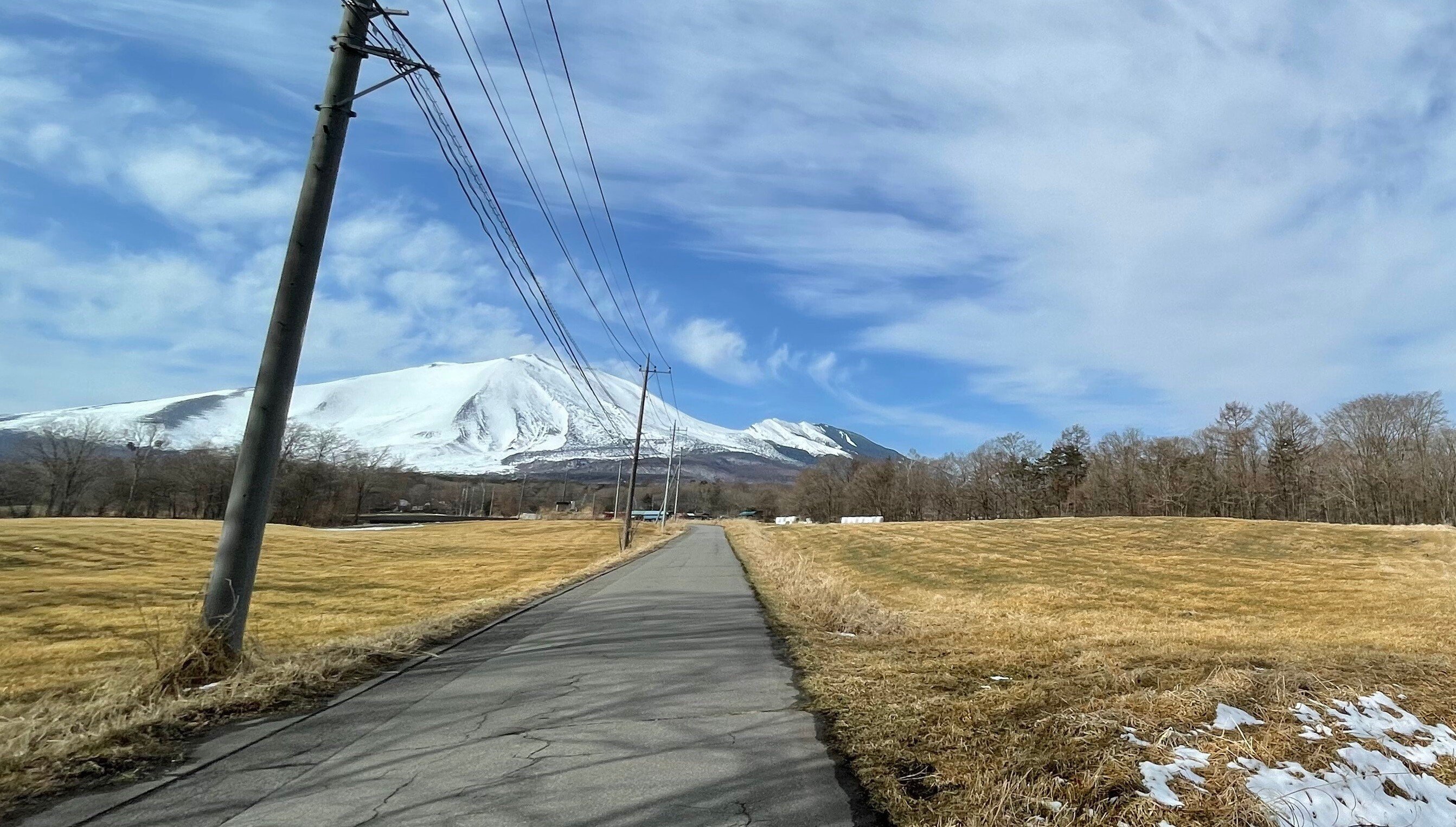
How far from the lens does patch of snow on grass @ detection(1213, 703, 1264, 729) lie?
4.96 meters

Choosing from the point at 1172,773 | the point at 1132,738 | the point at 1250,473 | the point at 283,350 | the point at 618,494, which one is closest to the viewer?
the point at 1172,773

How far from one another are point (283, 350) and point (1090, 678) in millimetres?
8190

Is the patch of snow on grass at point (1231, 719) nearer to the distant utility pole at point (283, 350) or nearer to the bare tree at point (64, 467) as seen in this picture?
the distant utility pole at point (283, 350)

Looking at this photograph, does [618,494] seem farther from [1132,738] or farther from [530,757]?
[1132,738]

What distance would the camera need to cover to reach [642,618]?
1180 cm

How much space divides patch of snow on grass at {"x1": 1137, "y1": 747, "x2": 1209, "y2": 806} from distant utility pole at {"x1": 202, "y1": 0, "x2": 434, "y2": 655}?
6779 millimetres

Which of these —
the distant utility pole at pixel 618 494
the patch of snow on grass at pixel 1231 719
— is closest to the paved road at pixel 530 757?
the patch of snow on grass at pixel 1231 719

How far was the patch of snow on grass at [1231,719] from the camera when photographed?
4965 mm

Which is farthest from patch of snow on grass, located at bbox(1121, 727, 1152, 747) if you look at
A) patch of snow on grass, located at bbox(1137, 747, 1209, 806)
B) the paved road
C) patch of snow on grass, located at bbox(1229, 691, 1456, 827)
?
the paved road

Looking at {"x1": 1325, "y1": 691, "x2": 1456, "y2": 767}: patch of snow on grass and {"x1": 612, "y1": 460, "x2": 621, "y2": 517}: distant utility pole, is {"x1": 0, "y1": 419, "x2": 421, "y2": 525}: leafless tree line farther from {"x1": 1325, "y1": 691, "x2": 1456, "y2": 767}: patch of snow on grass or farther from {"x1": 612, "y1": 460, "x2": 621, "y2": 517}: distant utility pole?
{"x1": 1325, "y1": 691, "x2": 1456, "y2": 767}: patch of snow on grass

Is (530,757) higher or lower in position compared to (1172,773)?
lower

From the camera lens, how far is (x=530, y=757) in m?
4.55

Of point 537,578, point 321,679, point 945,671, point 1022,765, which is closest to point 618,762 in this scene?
point 1022,765

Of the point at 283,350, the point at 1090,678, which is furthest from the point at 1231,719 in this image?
the point at 283,350
